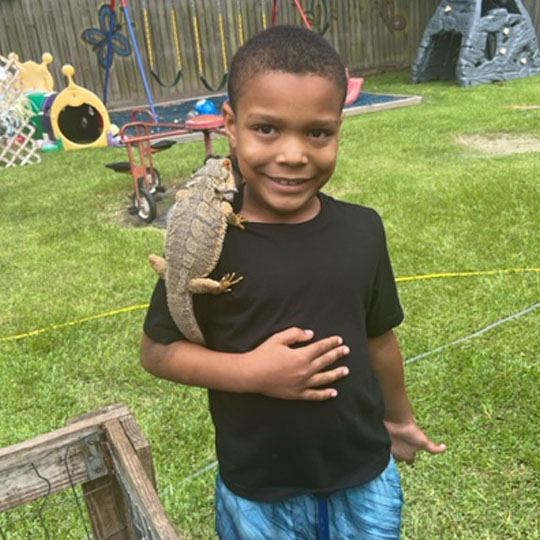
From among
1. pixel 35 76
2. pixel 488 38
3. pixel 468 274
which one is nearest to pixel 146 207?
pixel 468 274

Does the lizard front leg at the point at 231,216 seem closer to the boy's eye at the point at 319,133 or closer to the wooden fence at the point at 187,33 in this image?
the boy's eye at the point at 319,133

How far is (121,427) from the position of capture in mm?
1197

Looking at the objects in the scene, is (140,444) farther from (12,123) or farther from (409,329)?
(12,123)

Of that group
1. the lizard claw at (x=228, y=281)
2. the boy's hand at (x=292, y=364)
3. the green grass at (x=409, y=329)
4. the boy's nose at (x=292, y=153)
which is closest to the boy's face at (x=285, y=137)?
the boy's nose at (x=292, y=153)

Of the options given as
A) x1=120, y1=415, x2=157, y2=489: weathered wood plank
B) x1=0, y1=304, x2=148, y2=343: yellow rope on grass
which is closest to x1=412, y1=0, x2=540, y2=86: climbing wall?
x1=0, y1=304, x2=148, y2=343: yellow rope on grass

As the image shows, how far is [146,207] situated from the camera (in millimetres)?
5477

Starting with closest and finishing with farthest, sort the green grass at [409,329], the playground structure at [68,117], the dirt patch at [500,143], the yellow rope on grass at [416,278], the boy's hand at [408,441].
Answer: the boy's hand at [408,441]
the green grass at [409,329]
the yellow rope on grass at [416,278]
the dirt patch at [500,143]
the playground structure at [68,117]

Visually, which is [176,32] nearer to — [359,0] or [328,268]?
[359,0]

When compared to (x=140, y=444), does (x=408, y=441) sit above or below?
below

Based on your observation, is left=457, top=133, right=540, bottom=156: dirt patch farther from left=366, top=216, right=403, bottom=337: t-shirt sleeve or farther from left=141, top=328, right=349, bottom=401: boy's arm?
left=141, top=328, right=349, bottom=401: boy's arm

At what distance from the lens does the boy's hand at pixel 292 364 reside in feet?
3.68

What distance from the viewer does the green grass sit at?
2.32 metres

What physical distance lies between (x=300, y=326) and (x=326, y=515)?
0.43 meters

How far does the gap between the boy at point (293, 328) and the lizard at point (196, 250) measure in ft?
0.10
